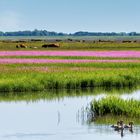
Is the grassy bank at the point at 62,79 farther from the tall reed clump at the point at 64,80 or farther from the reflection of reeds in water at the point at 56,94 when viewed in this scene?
the reflection of reeds in water at the point at 56,94

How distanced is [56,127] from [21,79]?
11.6 m

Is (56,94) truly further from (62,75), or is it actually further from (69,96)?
(62,75)

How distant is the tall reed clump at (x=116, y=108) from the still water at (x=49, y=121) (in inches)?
22.3

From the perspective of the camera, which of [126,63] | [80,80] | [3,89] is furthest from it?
[126,63]

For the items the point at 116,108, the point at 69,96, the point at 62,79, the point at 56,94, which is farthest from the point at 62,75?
the point at 116,108

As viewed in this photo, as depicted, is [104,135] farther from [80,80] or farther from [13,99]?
[80,80]

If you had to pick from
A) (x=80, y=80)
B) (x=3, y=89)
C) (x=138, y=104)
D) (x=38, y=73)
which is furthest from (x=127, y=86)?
(x=138, y=104)

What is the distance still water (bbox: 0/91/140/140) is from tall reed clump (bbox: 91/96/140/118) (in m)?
0.57

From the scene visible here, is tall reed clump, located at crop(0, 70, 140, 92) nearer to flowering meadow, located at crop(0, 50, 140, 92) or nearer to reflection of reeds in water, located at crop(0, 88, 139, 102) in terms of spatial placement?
flowering meadow, located at crop(0, 50, 140, 92)

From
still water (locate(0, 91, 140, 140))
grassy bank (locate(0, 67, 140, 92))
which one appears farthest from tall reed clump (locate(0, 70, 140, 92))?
still water (locate(0, 91, 140, 140))

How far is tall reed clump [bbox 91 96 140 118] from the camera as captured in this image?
2036cm

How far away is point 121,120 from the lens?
1958 cm

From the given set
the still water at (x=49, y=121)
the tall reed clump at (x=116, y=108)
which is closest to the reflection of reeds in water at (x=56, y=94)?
the still water at (x=49, y=121)

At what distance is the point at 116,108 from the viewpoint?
20.6 metres
